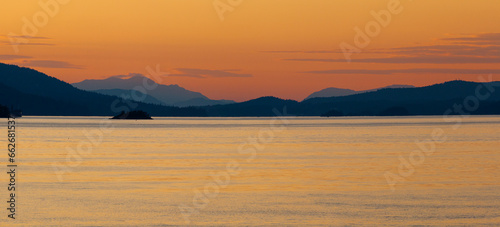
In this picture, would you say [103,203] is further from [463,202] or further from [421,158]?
[421,158]

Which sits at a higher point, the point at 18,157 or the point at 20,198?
the point at 18,157

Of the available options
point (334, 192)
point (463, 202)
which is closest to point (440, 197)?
point (463, 202)

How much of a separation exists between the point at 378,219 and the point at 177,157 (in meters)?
37.6

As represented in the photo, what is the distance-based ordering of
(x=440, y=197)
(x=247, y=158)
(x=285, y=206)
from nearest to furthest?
(x=285, y=206) → (x=440, y=197) → (x=247, y=158)

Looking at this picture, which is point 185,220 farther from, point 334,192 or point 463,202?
point 463,202

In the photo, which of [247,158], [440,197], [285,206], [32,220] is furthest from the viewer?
[247,158]

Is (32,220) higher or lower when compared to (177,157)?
lower

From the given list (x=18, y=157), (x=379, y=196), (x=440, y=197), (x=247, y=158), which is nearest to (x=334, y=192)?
(x=379, y=196)

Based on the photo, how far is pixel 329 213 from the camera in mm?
32031

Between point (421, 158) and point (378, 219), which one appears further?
point (421, 158)

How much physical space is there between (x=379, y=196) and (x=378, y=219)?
6938 millimetres

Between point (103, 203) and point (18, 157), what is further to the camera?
point (18, 157)

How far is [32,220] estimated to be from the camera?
30.2 m

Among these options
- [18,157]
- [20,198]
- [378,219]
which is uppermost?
[18,157]
